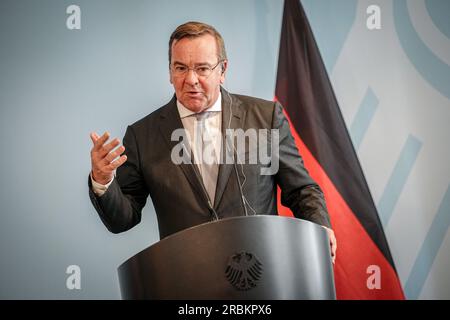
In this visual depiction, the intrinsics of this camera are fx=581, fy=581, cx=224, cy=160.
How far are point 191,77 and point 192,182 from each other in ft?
1.18

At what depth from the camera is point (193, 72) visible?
1982mm

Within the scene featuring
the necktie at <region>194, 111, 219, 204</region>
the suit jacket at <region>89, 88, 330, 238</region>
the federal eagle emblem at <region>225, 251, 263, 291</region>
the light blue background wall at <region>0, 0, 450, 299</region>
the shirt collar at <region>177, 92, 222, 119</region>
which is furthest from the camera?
the light blue background wall at <region>0, 0, 450, 299</region>

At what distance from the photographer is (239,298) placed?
121 centimetres

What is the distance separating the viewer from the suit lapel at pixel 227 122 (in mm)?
1891

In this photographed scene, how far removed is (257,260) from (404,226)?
188 centimetres

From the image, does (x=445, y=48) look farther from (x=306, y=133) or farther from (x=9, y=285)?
(x=9, y=285)

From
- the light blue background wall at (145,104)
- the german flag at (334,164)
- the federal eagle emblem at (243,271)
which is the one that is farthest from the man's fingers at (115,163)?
the german flag at (334,164)

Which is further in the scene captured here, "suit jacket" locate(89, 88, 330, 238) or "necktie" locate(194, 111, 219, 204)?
"necktie" locate(194, 111, 219, 204)

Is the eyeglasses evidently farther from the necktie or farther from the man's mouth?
the necktie

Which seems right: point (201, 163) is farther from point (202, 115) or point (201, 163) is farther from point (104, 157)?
point (104, 157)

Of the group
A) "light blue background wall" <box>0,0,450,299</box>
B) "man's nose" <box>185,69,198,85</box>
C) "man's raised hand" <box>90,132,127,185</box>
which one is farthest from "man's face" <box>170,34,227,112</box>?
"light blue background wall" <box>0,0,450,299</box>

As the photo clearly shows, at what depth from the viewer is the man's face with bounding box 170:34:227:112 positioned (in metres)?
1.98
